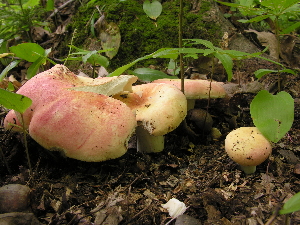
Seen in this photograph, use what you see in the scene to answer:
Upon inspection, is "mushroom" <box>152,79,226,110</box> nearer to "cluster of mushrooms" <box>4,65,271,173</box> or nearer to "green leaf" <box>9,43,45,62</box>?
"cluster of mushrooms" <box>4,65,271,173</box>

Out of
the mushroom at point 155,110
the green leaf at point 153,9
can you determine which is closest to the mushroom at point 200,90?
the mushroom at point 155,110

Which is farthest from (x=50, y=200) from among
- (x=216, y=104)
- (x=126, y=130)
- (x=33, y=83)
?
(x=216, y=104)

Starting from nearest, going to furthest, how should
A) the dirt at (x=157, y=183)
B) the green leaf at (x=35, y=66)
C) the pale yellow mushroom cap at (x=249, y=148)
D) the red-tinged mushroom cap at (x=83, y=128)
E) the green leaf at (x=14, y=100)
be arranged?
1. the green leaf at (x=14, y=100)
2. the dirt at (x=157, y=183)
3. the red-tinged mushroom cap at (x=83, y=128)
4. the pale yellow mushroom cap at (x=249, y=148)
5. the green leaf at (x=35, y=66)

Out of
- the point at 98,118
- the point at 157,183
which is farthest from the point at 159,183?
the point at 98,118

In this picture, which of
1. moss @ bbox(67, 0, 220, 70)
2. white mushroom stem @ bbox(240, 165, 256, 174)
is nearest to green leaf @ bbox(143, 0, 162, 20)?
moss @ bbox(67, 0, 220, 70)

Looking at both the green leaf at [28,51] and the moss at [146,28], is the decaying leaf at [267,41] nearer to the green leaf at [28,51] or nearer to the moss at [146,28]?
the moss at [146,28]
